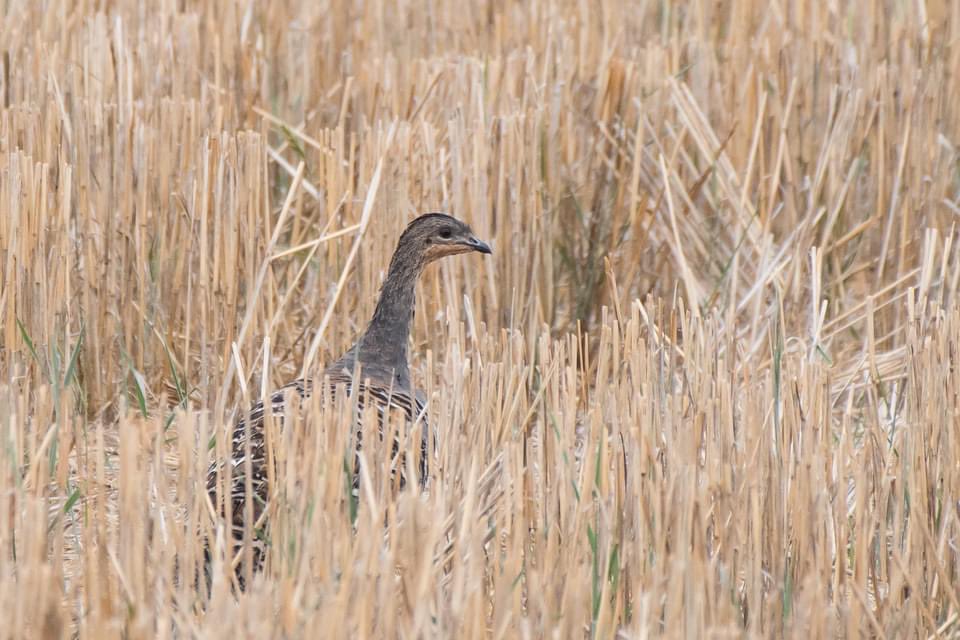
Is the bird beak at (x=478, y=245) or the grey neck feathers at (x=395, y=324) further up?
the bird beak at (x=478, y=245)

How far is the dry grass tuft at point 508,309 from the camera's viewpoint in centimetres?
294

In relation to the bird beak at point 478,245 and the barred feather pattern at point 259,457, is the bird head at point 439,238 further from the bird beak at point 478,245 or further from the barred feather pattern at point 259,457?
the barred feather pattern at point 259,457

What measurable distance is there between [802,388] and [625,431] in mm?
439

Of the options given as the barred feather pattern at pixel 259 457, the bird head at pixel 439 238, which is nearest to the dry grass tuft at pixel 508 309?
the barred feather pattern at pixel 259 457

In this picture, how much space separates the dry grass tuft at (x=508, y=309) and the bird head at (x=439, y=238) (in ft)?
1.02

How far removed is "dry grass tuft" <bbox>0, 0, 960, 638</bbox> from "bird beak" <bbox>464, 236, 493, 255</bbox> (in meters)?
0.36

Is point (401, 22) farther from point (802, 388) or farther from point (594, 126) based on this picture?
point (802, 388)

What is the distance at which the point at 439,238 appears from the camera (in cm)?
498

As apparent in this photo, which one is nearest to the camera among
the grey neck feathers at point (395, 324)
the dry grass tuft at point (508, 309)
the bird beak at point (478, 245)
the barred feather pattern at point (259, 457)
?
the dry grass tuft at point (508, 309)

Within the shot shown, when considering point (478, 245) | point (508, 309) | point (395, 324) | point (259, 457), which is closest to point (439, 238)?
point (478, 245)

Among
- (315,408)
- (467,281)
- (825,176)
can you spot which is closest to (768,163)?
A: (825,176)

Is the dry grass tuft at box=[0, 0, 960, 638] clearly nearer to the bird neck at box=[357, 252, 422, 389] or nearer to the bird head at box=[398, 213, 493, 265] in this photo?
the bird neck at box=[357, 252, 422, 389]

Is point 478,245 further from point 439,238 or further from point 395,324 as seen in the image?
point 395,324

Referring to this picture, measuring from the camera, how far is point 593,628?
3.04 metres
